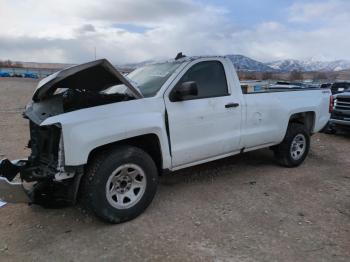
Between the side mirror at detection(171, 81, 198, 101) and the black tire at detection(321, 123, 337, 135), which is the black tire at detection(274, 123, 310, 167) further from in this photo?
the black tire at detection(321, 123, 337, 135)

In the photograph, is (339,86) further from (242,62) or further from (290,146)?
(242,62)

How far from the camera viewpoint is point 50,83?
401cm

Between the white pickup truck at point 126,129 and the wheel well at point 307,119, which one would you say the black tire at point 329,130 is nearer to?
the wheel well at point 307,119

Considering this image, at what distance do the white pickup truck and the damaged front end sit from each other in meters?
0.01

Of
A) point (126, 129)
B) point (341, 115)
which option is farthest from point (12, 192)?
point (341, 115)

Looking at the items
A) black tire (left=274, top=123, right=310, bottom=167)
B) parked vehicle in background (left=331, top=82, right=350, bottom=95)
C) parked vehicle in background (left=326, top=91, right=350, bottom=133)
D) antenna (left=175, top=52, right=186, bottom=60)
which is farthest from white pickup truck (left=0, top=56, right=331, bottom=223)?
parked vehicle in background (left=331, top=82, right=350, bottom=95)

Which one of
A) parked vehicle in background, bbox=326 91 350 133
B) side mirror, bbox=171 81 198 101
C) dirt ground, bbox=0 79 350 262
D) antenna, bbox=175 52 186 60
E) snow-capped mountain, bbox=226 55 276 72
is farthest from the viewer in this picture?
parked vehicle in background, bbox=326 91 350 133

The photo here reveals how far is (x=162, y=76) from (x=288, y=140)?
8.96ft

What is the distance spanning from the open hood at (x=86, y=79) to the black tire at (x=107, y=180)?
0.76 metres

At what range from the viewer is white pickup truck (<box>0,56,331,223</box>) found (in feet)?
12.3

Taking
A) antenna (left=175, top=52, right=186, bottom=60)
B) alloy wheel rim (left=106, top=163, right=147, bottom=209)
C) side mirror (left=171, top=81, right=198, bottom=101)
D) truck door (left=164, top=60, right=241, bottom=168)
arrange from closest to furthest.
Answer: alloy wheel rim (left=106, top=163, right=147, bottom=209) → side mirror (left=171, top=81, right=198, bottom=101) → truck door (left=164, top=60, right=241, bottom=168) → antenna (left=175, top=52, right=186, bottom=60)

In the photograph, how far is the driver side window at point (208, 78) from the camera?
4812 mm

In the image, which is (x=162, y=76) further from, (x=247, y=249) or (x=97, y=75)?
(x=247, y=249)

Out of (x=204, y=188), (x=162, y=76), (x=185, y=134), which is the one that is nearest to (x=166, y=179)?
(x=204, y=188)
